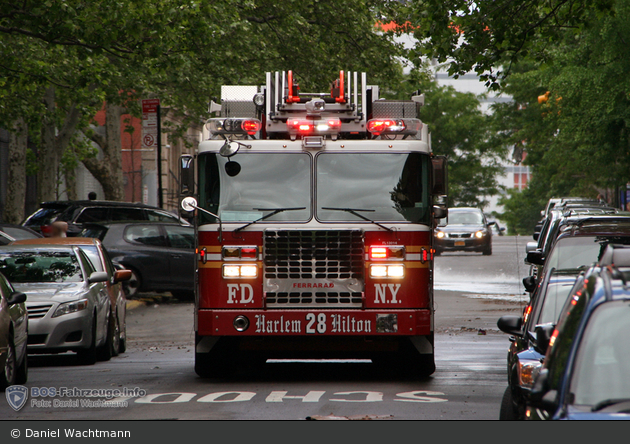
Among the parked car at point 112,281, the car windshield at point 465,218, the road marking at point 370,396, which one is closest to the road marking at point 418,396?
the road marking at point 370,396

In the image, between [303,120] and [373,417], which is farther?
[303,120]

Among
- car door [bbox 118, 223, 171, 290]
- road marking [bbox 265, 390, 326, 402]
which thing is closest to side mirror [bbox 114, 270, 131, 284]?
road marking [bbox 265, 390, 326, 402]

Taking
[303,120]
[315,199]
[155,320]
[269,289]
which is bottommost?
[155,320]

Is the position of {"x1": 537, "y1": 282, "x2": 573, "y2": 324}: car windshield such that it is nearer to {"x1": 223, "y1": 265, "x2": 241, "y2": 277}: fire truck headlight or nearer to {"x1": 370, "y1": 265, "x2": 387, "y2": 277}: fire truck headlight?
{"x1": 370, "y1": 265, "x2": 387, "y2": 277}: fire truck headlight

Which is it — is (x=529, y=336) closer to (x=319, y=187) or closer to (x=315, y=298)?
(x=315, y=298)

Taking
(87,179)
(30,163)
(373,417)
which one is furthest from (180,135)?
(373,417)

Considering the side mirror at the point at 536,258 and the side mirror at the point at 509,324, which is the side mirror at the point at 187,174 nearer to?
the side mirror at the point at 509,324

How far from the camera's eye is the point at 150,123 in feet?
81.8

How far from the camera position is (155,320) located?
1945 centimetres

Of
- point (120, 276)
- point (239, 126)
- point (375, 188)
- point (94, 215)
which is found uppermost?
point (239, 126)

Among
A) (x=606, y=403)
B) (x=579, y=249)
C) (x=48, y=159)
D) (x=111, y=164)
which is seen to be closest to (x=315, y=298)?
(x=579, y=249)

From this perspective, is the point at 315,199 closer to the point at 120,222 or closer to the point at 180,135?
the point at 120,222

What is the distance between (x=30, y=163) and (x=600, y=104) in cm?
2093

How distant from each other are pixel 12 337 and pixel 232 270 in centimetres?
230
